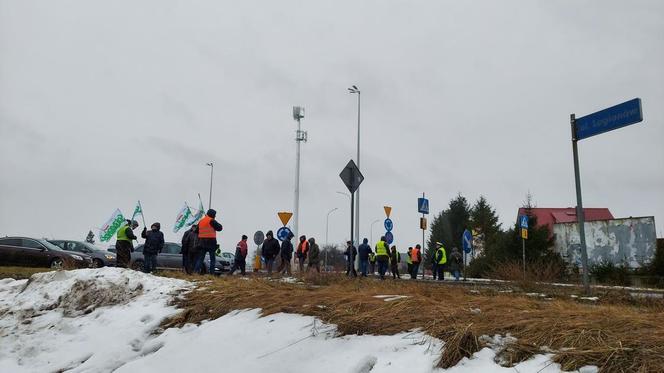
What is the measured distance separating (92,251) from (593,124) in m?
20.0

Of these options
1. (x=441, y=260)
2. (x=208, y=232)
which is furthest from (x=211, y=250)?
(x=441, y=260)

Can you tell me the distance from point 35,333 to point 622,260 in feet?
75.7

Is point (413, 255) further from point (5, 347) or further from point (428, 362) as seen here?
point (428, 362)

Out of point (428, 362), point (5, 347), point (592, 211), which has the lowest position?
point (5, 347)

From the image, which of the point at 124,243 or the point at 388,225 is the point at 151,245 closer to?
the point at 124,243

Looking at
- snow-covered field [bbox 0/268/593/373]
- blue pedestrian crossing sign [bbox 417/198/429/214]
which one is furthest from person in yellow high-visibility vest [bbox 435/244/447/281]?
snow-covered field [bbox 0/268/593/373]

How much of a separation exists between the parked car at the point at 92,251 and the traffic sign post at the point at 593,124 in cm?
1807

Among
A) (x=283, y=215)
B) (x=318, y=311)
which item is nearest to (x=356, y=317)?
(x=318, y=311)

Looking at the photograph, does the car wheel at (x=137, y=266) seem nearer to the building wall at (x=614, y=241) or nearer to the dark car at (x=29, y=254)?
the dark car at (x=29, y=254)

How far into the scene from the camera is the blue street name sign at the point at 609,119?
925 centimetres

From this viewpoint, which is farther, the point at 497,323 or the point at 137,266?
the point at 137,266

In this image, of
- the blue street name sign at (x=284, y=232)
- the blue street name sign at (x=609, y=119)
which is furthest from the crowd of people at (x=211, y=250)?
the blue street name sign at (x=609, y=119)

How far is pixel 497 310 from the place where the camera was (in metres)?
4.80

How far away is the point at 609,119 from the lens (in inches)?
385
